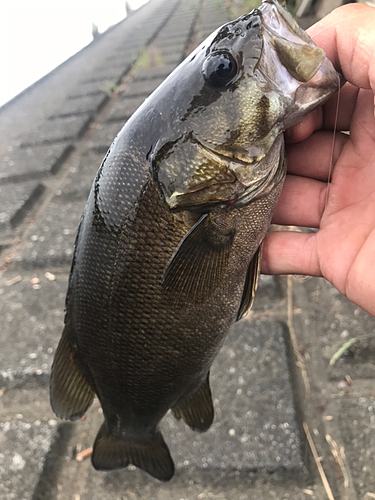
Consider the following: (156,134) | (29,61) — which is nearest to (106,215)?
(156,134)

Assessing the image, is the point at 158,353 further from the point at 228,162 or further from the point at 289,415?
the point at 289,415

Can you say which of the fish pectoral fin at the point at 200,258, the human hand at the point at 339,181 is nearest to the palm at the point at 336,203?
the human hand at the point at 339,181

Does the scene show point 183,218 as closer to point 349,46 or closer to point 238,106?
point 238,106

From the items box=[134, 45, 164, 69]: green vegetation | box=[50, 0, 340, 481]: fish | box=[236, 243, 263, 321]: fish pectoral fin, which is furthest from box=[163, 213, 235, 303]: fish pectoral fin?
box=[134, 45, 164, 69]: green vegetation

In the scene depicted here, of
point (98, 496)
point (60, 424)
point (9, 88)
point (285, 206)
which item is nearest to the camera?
point (285, 206)

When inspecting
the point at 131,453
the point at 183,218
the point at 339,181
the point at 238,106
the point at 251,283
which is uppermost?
the point at 238,106

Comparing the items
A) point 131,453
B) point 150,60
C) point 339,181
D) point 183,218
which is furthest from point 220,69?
point 150,60
